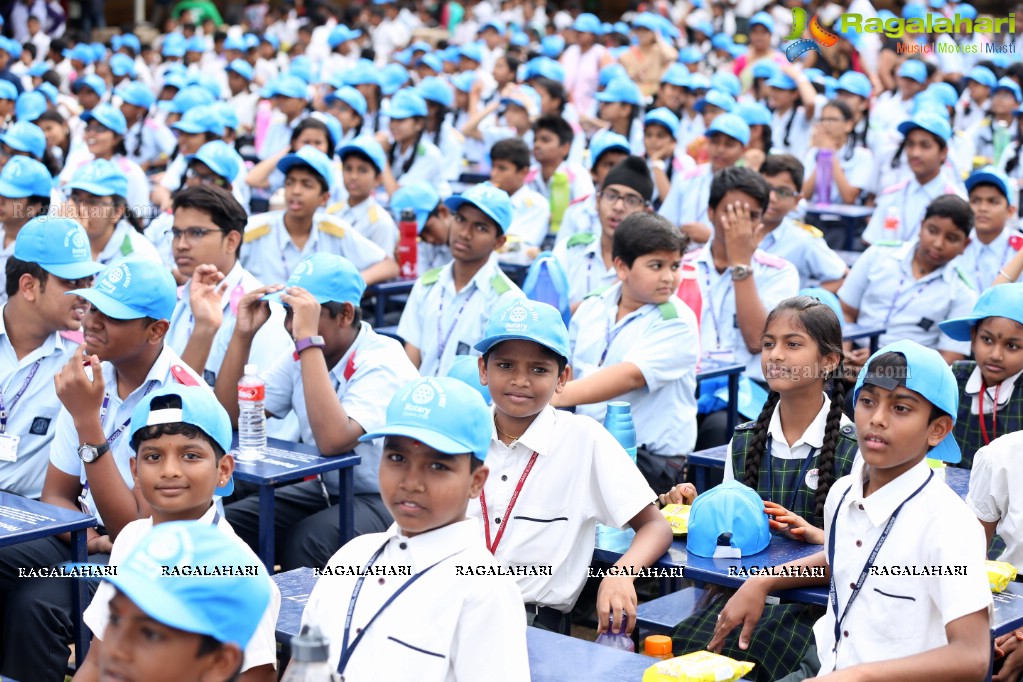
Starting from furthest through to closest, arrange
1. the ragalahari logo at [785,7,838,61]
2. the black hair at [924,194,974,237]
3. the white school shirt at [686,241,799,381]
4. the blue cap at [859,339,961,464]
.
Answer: the ragalahari logo at [785,7,838,61], the black hair at [924,194,974,237], the white school shirt at [686,241,799,381], the blue cap at [859,339,961,464]

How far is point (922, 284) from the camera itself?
21.6 ft

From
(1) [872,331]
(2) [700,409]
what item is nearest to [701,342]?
(2) [700,409]

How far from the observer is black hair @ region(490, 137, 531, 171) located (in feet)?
27.8

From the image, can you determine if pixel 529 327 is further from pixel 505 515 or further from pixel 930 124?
pixel 930 124

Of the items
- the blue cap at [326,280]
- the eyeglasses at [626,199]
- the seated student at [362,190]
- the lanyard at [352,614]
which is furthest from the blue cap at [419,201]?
the lanyard at [352,614]

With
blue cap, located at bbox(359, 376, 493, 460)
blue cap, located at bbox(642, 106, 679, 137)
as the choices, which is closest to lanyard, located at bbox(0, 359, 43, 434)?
blue cap, located at bbox(359, 376, 493, 460)

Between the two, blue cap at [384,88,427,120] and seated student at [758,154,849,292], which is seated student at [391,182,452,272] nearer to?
seated student at [758,154,849,292]

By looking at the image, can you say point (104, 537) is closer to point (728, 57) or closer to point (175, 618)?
point (175, 618)

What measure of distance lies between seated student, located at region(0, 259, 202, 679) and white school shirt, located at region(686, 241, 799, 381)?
2795 mm

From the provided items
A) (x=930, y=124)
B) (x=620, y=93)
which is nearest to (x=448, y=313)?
(x=930, y=124)

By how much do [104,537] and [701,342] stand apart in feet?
10.0

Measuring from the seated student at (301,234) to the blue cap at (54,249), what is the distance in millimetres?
2573

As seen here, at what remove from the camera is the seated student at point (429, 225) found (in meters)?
8.05

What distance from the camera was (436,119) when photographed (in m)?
11.9
